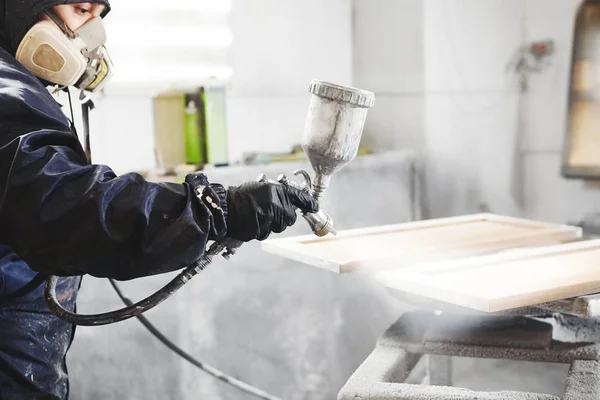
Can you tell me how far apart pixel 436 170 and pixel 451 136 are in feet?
0.60

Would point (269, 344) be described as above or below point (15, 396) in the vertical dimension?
below

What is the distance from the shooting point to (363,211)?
117 inches

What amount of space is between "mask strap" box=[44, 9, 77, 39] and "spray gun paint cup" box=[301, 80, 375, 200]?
0.55m

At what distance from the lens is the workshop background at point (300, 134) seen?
239cm

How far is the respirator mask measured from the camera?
1.41 m

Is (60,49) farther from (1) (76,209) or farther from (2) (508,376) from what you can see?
(2) (508,376)

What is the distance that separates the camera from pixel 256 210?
1.31m

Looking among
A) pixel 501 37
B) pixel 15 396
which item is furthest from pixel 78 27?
pixel 501 37

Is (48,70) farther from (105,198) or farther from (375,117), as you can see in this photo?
(375,117)

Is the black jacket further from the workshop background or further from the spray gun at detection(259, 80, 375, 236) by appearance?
the workshop background

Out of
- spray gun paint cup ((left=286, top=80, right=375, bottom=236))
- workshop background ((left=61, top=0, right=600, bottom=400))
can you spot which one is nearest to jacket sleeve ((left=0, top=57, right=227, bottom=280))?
spray gun paint cup ((left=286, top=80, right=375, bottom=236))

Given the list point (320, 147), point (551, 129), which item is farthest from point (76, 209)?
point (551, 129)

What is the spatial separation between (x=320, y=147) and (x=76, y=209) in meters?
0.57

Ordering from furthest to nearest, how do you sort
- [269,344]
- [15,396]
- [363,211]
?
[363,211] → [269,344] → [15,396]
